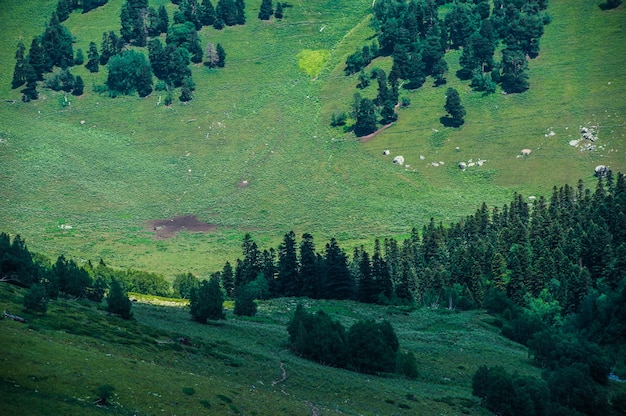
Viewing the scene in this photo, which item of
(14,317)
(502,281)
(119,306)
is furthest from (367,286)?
(14,317)

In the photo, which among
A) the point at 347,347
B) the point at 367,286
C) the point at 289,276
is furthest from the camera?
the point at 289,276

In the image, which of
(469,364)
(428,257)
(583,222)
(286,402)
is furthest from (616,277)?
(286,402)

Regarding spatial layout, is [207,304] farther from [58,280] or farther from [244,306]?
[58,280]

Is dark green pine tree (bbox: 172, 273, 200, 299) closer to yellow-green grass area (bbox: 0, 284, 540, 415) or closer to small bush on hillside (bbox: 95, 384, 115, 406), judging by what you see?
yellow-green grass area (bbox: 0, 284, 540, 415)

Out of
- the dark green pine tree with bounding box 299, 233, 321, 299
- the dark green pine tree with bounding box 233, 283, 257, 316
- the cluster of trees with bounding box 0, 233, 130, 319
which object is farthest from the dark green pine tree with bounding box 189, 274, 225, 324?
the dark green pine tree with bounding box 299, 233, 321, 299

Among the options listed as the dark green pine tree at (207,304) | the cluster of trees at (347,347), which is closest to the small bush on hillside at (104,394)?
the cluster of trees at (347,347)

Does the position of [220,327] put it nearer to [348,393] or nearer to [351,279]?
[348,393]

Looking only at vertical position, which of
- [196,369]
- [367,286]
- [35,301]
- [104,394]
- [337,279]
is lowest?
[196,369]
